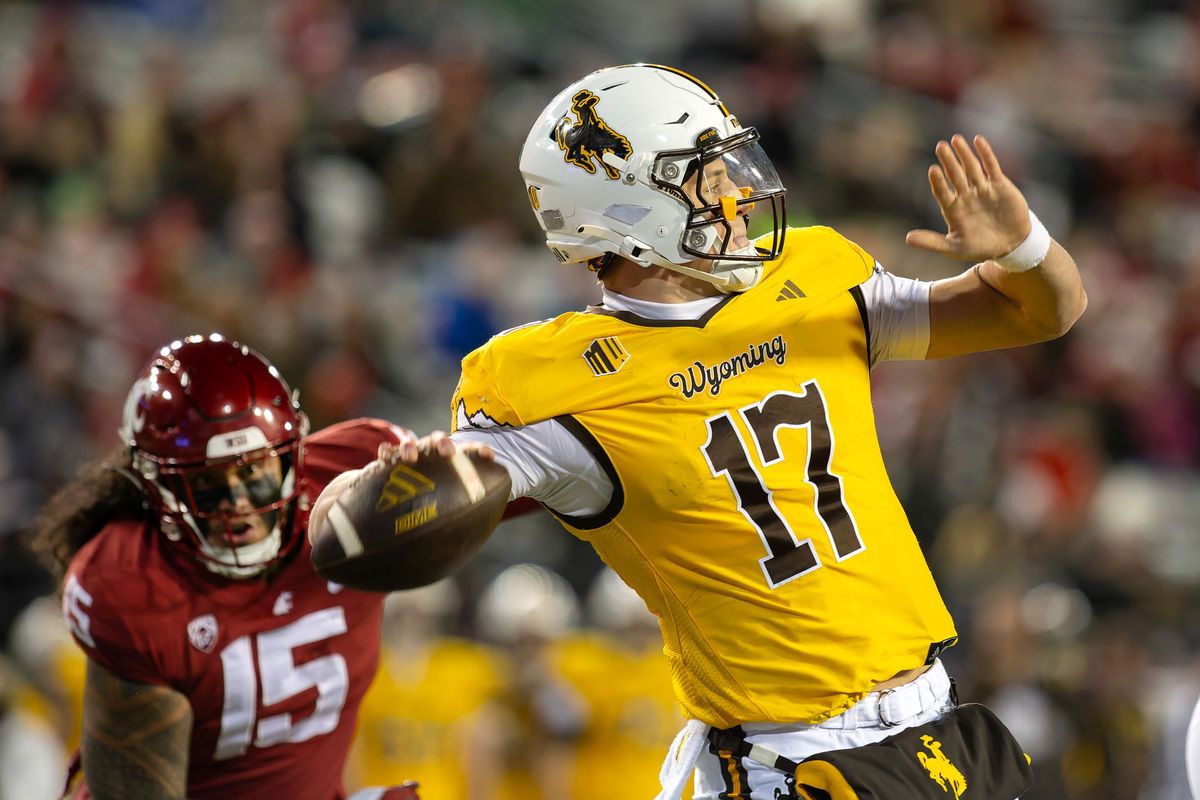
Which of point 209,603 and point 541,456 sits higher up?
point 541,456

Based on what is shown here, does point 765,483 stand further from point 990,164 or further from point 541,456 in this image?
point 990,164

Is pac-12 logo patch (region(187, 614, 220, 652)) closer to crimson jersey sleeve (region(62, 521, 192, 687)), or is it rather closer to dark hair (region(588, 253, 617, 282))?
crimson jersey sleeve (region(62, 521, 192, 687))

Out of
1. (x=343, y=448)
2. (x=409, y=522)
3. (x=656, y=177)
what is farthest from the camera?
(x=343, y=448)

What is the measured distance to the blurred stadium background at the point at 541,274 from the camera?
22.4 ft

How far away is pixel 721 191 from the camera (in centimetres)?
293

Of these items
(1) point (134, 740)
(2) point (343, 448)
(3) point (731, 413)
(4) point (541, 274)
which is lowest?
(4) point (541, 274)

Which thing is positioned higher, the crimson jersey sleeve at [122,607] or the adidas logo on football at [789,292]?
the adidas logo on football at [789,292]

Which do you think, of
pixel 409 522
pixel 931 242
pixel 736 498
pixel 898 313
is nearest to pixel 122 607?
pixel 409 522

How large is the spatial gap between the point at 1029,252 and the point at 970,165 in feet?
0.60

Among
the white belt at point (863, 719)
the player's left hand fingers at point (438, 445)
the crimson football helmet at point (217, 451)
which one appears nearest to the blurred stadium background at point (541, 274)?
the crimson football helmet at point (217, 451)

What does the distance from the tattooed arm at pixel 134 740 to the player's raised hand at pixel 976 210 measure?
1.78 m

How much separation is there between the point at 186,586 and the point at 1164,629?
15.6 feet

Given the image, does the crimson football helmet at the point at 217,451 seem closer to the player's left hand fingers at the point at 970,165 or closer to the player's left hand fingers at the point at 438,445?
the player's left hand fingers at the point at 438,445

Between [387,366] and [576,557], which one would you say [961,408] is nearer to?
[576,557]
